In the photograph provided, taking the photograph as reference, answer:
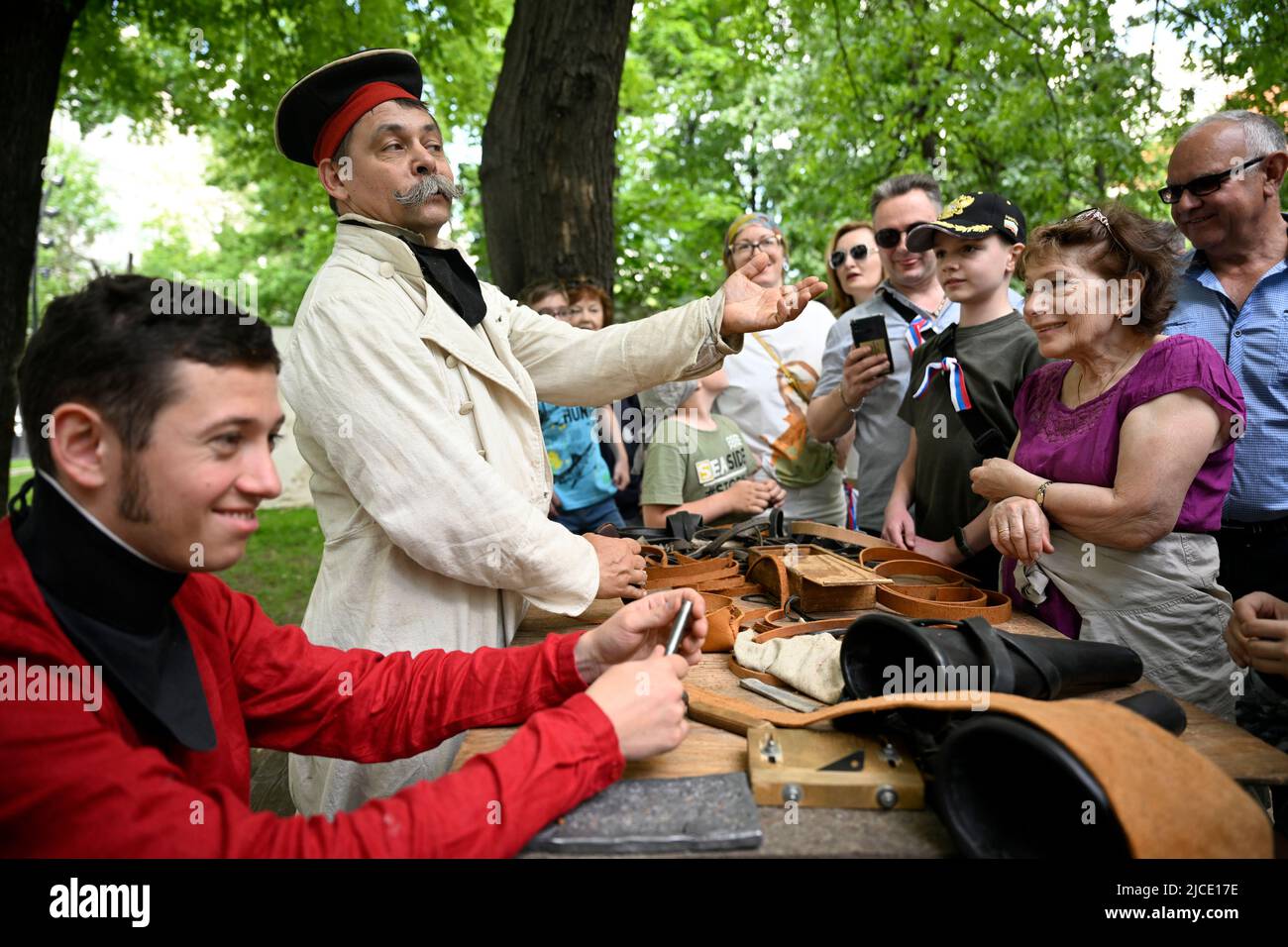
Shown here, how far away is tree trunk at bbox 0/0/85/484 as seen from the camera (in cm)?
536

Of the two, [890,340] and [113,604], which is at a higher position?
[890,340]

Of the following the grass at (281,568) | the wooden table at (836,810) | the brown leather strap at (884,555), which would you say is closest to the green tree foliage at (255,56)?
the grass at (281,568)

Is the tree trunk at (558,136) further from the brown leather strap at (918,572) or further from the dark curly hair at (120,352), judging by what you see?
the dark curly hair at (120,352)

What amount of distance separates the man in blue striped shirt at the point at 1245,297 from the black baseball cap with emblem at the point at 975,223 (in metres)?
0.50

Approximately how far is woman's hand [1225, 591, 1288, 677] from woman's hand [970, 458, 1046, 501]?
532 millimetres

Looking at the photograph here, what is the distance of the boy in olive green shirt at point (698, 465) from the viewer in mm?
3814

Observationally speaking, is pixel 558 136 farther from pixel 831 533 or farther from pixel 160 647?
pixel 160 647

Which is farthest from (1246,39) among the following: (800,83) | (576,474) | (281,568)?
(281,568)

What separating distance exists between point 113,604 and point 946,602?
1.95 m

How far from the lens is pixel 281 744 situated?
69.1 inches

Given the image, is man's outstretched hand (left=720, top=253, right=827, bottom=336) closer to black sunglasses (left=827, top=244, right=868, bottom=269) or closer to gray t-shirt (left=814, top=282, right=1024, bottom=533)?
gray t-shirt (left=814, top=282, right=1024, bottom=533)
